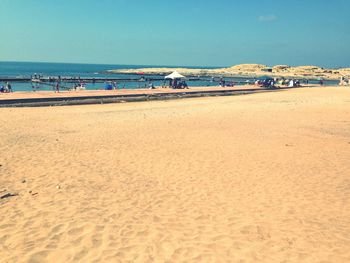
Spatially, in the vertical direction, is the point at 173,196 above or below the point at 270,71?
below

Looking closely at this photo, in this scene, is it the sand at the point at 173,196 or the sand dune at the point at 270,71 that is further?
the sand dune at the point at 270,71

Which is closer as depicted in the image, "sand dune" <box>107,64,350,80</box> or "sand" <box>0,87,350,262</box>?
"sand" <box>0,87,350,262</box>

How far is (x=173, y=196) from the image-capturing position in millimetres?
7270

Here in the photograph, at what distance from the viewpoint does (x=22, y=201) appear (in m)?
6.70

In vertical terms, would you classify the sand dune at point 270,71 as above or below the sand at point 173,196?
above

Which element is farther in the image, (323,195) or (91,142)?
(91,142)

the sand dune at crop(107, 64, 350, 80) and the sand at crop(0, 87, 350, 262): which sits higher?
the sand dune at crop(107, 64, 350, 80)

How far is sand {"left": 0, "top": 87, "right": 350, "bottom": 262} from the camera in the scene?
5105 mm

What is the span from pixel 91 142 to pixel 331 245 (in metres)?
8.96

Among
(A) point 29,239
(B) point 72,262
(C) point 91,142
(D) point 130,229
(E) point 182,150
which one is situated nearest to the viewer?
(B) point 72,262

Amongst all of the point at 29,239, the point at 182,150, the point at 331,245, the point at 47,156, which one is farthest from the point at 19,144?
the point at 331,245

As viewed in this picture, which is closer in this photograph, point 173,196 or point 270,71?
point 173,196

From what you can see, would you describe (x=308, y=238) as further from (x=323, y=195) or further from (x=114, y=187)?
(x=114, y=187)

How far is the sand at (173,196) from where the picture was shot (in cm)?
511
